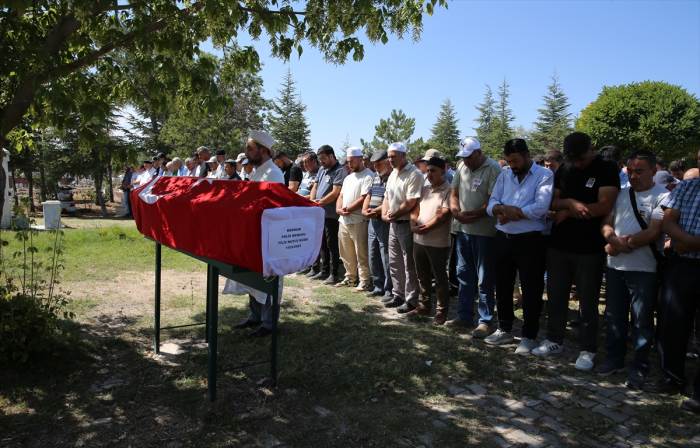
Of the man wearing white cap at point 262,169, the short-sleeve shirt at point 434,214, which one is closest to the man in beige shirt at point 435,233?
the short-sleeve shirt at point 434,214

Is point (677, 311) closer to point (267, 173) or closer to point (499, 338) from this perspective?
point (499, 338)

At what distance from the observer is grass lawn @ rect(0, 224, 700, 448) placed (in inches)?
132

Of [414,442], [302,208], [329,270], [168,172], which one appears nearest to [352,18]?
[302,208]

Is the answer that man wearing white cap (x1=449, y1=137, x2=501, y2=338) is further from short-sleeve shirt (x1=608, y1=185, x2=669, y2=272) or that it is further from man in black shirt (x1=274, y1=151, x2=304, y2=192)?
man in black shirt (x1=274, y1=151, x2=304, y2=192)

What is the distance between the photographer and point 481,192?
5.30m

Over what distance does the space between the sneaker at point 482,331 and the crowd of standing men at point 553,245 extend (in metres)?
0.01

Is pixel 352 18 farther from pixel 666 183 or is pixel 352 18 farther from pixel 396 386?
pixel 666 183

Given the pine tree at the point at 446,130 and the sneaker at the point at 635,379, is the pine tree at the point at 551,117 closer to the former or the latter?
the pine tree at the point at 446,130

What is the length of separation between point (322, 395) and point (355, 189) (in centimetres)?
380

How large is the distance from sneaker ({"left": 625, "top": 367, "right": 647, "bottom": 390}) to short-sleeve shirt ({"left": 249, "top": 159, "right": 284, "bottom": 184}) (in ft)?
11.7

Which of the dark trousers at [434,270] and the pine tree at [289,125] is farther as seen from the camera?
the pine tree at [289,125]

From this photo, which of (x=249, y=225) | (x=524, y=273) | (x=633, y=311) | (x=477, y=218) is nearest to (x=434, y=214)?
(x=477, y=218)

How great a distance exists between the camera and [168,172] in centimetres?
1273

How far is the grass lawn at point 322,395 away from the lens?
132 inches
